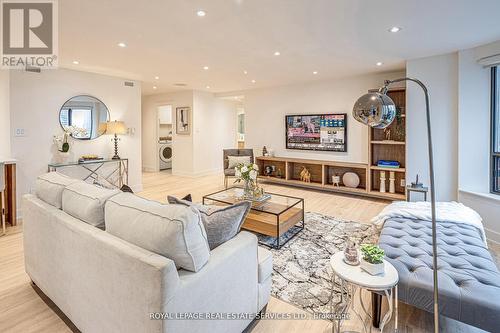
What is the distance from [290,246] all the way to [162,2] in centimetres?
280

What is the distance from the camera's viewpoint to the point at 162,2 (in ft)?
7.73

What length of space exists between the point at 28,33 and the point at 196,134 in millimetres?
4594

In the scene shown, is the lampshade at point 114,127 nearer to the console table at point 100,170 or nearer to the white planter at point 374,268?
the console table at point 100,170

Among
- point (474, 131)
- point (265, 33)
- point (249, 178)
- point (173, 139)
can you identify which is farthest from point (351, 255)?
point (173, 139)

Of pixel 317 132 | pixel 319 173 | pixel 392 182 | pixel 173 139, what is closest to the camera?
pixel 392 182

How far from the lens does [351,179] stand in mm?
5434

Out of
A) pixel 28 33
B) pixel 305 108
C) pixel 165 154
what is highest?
pixel 28 33

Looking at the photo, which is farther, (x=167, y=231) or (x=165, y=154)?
(x=165, y=154)

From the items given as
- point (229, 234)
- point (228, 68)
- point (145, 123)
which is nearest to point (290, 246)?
point (229, 234)

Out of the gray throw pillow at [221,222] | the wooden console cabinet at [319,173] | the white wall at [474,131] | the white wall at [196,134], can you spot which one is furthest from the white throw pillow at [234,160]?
the gray throw pillow at [221,222]

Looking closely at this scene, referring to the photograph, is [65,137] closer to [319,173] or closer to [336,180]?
[319,173]

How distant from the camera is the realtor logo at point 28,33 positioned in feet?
8.07

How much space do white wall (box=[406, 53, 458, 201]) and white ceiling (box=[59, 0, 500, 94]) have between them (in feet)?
0.89

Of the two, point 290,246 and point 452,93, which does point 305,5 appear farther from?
point 452,93
